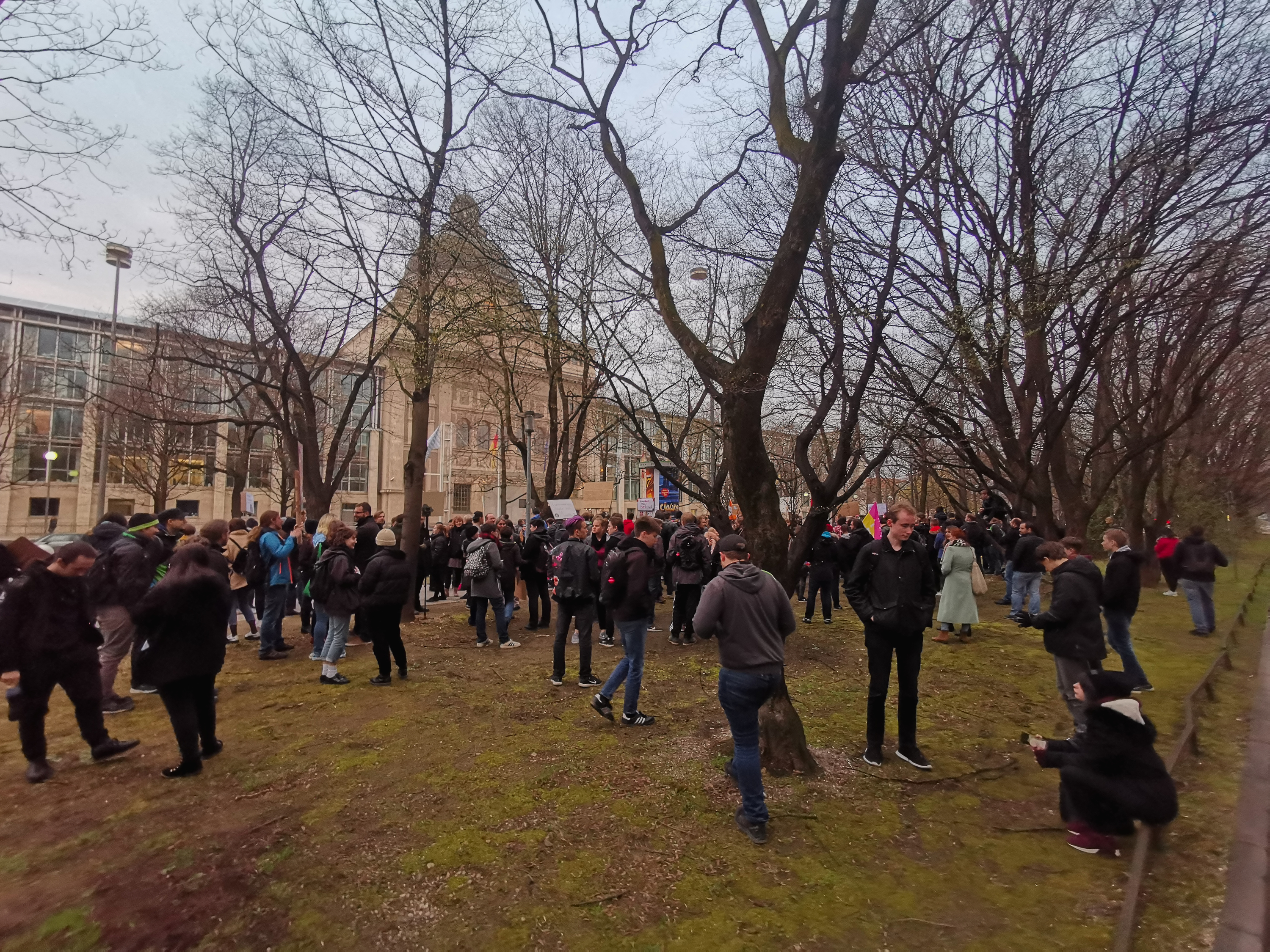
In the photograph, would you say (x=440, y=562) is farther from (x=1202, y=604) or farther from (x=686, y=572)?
(x=1202, y=604)

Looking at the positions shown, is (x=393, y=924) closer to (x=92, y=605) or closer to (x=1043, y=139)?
(x=92, y=605)

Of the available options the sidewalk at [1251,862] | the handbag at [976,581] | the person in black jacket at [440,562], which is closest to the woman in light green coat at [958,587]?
the handbag at [976,581]

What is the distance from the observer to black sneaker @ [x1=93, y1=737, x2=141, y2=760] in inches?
196

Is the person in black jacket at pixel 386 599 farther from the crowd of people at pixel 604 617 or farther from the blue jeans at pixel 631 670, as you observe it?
the blue jeans at pixel 631 670

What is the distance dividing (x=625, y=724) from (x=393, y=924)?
307cm

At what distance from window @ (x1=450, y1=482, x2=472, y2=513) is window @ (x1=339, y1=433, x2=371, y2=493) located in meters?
7.04

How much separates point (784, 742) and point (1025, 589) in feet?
27.3

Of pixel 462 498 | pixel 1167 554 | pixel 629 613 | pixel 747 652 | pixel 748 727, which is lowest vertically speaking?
pixel 748 727

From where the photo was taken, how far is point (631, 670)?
5.88 m

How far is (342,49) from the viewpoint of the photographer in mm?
9438

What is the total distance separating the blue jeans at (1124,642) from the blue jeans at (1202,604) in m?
4.33

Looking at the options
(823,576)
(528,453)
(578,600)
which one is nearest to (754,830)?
(578,600)

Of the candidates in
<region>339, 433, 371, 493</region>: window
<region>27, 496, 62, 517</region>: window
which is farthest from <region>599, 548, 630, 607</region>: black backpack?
<region>27, 496, 62, 517</region>: window

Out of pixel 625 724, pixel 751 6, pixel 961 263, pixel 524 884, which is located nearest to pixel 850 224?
pixel 961 263
